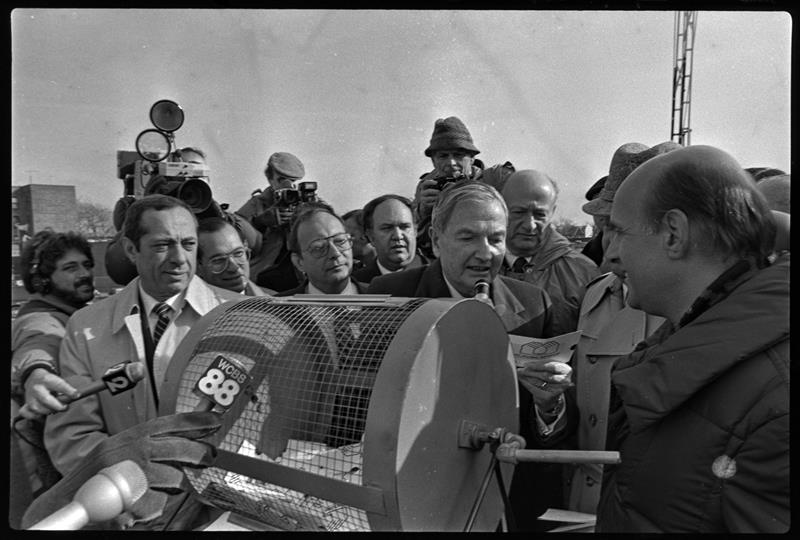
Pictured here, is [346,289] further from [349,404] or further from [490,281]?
→ [349,404]

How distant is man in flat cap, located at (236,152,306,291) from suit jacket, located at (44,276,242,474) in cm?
113

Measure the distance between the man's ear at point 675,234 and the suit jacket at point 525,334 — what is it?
0.58 m

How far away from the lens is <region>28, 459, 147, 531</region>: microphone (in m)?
1.17

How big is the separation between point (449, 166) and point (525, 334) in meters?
1.17

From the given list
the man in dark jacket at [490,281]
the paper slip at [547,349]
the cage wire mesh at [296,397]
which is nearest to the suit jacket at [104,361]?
the cage wire mesh at [296,397]

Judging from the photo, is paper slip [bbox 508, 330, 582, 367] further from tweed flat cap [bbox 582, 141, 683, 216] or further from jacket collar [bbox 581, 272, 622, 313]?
tweed flat cap [bbox 582, 141, 683, 216]

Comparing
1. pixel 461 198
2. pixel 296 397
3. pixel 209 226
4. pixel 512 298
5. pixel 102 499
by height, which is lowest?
pixel 102 499

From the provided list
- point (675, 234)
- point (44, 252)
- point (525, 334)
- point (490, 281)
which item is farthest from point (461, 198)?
point (44, 252)

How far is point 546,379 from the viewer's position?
1.53 metres

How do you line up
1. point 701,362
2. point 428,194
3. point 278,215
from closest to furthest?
point 701,362 → point 428,194 → point 278,215

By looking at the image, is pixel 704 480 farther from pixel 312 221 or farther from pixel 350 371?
pixel 312 221

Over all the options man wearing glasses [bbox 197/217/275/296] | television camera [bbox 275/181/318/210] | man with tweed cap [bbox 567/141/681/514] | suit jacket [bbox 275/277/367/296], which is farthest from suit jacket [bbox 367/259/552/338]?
television camera [bbox 275/181/318/210]

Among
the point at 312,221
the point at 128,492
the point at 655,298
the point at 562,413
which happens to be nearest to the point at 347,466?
the point at 128,492

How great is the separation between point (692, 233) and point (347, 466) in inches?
32.8
